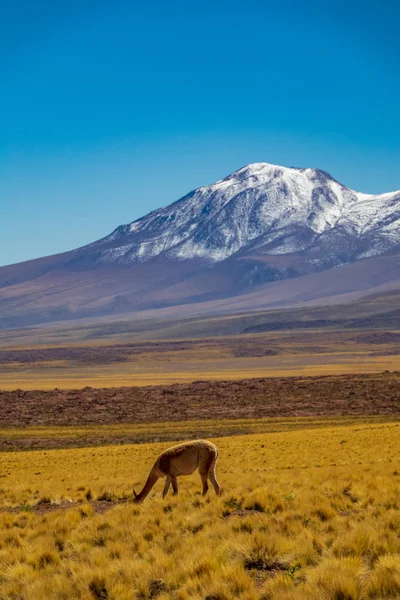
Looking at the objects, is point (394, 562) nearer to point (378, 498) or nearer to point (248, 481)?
point (378, 498)

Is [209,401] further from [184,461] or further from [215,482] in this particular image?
[184,461]

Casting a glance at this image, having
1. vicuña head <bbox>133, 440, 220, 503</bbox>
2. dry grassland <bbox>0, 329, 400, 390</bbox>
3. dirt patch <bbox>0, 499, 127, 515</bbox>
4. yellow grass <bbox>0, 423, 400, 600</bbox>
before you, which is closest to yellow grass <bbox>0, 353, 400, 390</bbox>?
dry grassland <bbox>0, 329, 400, 390</bbox>

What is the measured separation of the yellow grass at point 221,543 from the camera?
8703 millimetres

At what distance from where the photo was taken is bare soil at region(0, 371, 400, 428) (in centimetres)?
5775

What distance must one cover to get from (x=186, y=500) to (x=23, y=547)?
3971mm

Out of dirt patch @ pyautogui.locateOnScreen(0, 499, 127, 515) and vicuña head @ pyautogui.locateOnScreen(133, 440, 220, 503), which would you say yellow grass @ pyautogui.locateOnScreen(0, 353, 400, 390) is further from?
vicuña head @ pyautogui.locateOnScreen(133, 440, 220, 503)

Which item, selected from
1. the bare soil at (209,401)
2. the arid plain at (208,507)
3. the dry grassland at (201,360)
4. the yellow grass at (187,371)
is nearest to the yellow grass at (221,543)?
the arid plain at (208,507)

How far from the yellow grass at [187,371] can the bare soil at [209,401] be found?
55.4 feet

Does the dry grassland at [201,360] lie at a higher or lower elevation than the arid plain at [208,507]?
lower

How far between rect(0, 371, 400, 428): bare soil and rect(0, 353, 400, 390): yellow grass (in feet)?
55.4

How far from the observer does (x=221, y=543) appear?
10688 millimetres

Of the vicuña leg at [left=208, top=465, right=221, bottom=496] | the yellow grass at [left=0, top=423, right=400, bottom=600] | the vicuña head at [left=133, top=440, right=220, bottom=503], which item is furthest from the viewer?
the vicuña leg at [left=208, top=465, right=221, bottom=496]

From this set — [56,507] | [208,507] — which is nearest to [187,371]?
[56,507]

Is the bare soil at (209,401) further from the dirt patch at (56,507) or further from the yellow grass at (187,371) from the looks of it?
the dirt patch at (56,507)
